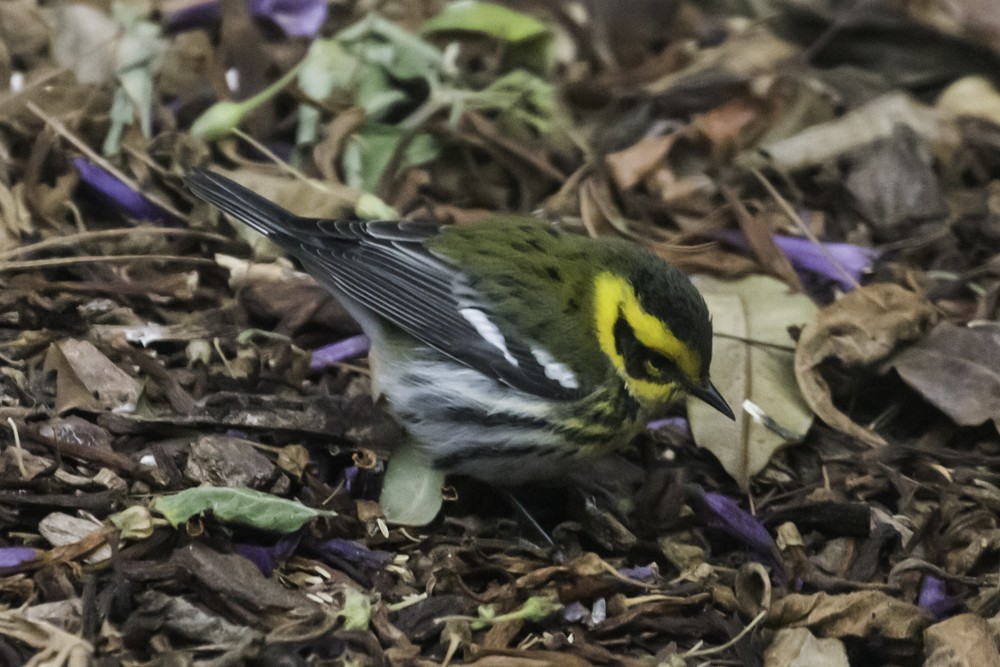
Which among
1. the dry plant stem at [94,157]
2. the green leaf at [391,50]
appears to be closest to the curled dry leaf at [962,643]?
the dry plant stem at [94,157]

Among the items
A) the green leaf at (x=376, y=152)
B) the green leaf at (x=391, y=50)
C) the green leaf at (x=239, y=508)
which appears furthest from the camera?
the green leaf at (x=391, y=50)

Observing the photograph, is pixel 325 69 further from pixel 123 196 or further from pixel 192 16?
pixel 123 196

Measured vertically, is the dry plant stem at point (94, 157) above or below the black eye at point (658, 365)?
above

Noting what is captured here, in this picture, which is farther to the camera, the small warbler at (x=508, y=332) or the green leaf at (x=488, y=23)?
the green leaf at (x=488, y=23)

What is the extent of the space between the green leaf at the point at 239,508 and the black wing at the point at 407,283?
0.65m

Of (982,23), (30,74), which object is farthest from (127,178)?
(982,23)

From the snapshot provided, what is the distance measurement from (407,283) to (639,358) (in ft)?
2.36

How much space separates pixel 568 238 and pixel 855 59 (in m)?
2.41

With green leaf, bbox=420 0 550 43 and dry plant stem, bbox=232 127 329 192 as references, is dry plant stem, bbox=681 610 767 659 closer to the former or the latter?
dry plant stem, bbox=232 127 329 192

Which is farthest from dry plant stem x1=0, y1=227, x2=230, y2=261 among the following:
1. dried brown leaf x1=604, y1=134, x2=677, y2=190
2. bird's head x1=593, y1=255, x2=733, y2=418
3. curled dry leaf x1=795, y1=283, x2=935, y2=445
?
curled dry leaf x1=795, y1=283, x2=935, y2=445

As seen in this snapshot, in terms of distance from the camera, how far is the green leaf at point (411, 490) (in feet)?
10.9

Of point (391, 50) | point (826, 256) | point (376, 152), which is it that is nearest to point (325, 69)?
point (391, 50)

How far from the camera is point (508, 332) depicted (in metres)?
3.46

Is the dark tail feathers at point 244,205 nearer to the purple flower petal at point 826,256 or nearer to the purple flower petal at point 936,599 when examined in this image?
the purple flower petal at point 826,256
